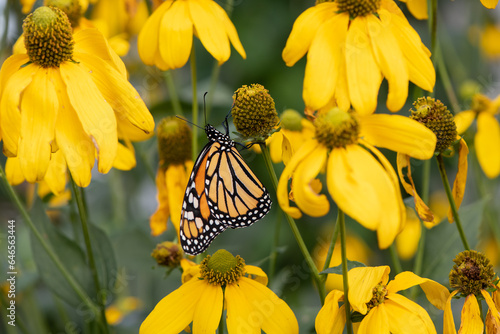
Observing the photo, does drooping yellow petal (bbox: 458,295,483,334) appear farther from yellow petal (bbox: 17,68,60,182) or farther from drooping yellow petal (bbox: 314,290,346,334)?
yellow petal (bbox: 17,68,60,182)

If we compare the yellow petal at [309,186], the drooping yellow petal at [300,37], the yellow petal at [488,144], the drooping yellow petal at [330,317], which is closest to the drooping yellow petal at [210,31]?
the drooping yellow petal at [300,37]

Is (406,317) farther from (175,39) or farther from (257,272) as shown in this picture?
(175,39)

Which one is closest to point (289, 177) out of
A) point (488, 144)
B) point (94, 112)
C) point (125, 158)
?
point (94, 112)

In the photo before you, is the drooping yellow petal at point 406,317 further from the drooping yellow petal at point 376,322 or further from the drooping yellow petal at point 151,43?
the drooping yellow petal at point 151,43

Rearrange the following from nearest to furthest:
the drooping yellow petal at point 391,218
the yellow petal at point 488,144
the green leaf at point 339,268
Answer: the drooping yellow petal at point 391,218 → the green leaf at point 339,268 → the yellow petal at point 488,144

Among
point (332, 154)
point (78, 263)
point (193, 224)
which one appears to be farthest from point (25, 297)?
point (332, 154)

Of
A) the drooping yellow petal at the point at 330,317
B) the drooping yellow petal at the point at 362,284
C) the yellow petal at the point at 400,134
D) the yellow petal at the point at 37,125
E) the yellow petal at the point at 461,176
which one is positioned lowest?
the drooping yellow petal at the point at 330,317

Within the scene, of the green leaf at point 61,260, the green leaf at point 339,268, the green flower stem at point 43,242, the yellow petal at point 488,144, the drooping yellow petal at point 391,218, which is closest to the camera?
the drooping yellow petal at point 391,218
